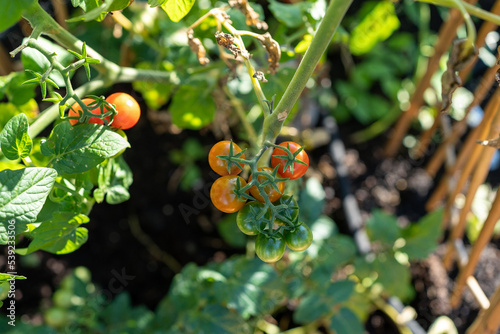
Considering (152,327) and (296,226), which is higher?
(296,226)

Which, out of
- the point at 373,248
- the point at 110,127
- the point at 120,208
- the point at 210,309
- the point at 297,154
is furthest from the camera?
the point at 120,208

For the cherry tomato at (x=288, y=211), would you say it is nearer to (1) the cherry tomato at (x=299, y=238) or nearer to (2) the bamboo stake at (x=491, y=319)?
(1) the cherry tomato at (x=299, y=238)

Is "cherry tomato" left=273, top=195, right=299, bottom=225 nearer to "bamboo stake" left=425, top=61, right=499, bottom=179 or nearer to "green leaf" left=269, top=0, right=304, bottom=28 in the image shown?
"green leaf" left=269, top=0, right=304, bottom=28

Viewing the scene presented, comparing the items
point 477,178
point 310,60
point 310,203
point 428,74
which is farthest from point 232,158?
point 428,74

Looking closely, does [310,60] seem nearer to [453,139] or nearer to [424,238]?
[424,238]

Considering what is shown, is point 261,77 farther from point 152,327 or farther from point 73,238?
point 152,327

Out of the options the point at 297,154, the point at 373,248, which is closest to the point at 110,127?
the point at 297,154

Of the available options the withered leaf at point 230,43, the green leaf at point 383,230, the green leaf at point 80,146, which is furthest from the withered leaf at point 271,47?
the green leaf at point 383,230

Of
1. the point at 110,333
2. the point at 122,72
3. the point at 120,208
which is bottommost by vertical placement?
the point at 120,208

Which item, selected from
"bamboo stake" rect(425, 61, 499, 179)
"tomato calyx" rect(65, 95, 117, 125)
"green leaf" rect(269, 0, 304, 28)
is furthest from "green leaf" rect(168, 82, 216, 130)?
"bamboo stake" rect(425, 61, 499, 179)
